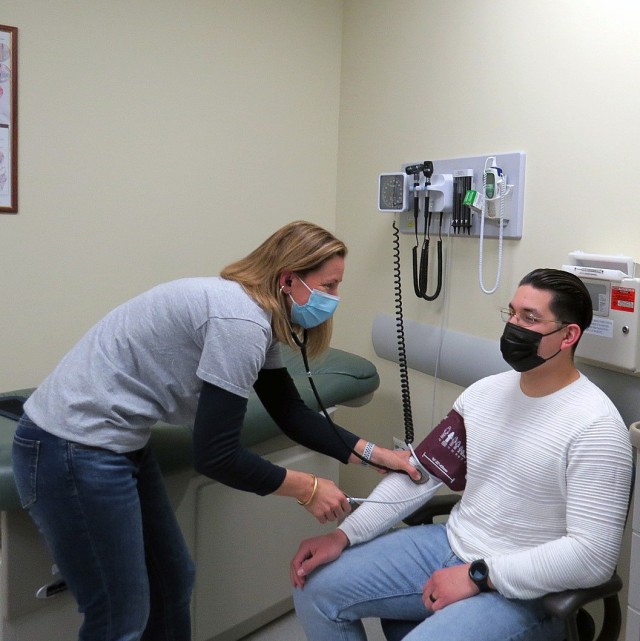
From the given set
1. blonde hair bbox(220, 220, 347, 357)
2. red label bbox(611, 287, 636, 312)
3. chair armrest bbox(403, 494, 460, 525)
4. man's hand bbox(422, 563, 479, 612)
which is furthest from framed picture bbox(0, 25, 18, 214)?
red label bbox(611, 287, 636, 312)

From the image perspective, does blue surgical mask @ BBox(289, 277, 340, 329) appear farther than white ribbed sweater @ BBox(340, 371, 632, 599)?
Yes

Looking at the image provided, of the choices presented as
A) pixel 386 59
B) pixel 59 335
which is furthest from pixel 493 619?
pixel 386 59

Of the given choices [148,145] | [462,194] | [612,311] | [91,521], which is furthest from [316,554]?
[148,145]

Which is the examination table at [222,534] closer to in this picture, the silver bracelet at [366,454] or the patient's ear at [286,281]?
the silver bracelet at [366,454]

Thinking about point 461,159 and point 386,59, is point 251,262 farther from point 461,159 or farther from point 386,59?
point 386,59

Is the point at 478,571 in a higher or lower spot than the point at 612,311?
lower

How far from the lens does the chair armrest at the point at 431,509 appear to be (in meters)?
1.73

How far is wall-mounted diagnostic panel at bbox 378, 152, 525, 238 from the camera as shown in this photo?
203 cm

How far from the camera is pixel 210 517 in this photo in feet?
6.38

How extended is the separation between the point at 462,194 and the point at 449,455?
2.86ft

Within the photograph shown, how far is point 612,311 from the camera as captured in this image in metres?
1.72

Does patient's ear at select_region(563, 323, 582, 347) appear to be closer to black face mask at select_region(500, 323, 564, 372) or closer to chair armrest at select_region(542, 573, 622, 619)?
black face mask at select_region(500, 323, 564, 372)

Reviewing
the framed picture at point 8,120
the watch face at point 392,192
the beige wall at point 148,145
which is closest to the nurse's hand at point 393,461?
the watch face at point 392,192

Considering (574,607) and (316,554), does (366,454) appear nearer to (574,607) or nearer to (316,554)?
(316,554)
